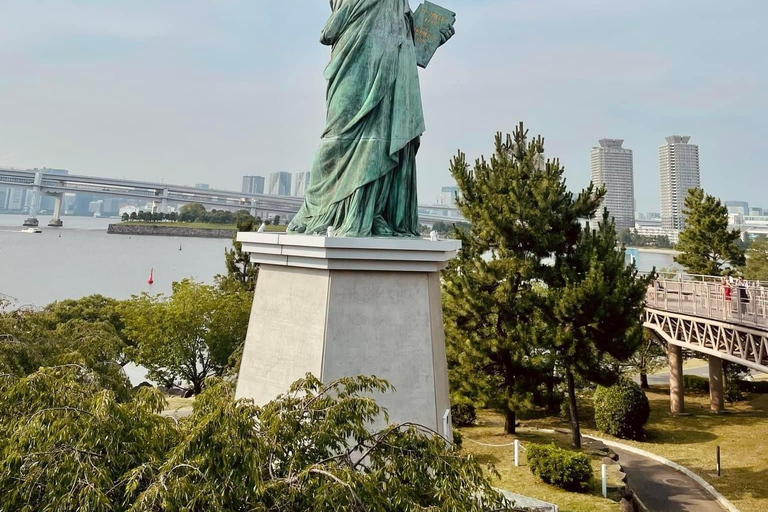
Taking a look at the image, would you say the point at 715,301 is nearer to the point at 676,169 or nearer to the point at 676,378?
the point at 676,378

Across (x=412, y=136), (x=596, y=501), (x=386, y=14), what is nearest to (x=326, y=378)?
(x=412, y=136)

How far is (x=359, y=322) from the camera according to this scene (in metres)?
6.04

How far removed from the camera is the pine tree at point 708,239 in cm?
2078

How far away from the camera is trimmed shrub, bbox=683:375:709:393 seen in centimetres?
2031

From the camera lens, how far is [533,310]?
41.2ft

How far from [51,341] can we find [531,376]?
10.1m

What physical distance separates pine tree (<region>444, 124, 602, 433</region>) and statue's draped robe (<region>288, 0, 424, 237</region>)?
5.56m

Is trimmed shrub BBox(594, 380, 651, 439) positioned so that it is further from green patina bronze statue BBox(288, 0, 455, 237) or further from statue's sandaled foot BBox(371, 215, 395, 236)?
statue's sandaled foot BBox(371, 215, 395, 236)

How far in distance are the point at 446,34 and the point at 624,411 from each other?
11674 mm

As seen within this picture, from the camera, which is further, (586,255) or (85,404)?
(586,255)

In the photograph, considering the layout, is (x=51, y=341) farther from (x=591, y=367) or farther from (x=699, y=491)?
(x=699, y=491)

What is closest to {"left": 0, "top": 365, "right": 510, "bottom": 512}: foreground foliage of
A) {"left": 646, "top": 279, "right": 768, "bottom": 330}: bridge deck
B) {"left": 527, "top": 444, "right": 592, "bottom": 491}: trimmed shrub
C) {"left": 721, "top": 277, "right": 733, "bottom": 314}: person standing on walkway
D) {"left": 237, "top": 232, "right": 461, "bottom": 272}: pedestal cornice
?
{"left": 237, "top": 232, "right": 461, "bottom": 272}: pedestal cornice

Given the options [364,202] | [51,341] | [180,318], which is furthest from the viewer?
[180,318]

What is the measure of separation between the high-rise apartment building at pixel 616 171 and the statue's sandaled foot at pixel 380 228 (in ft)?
345
